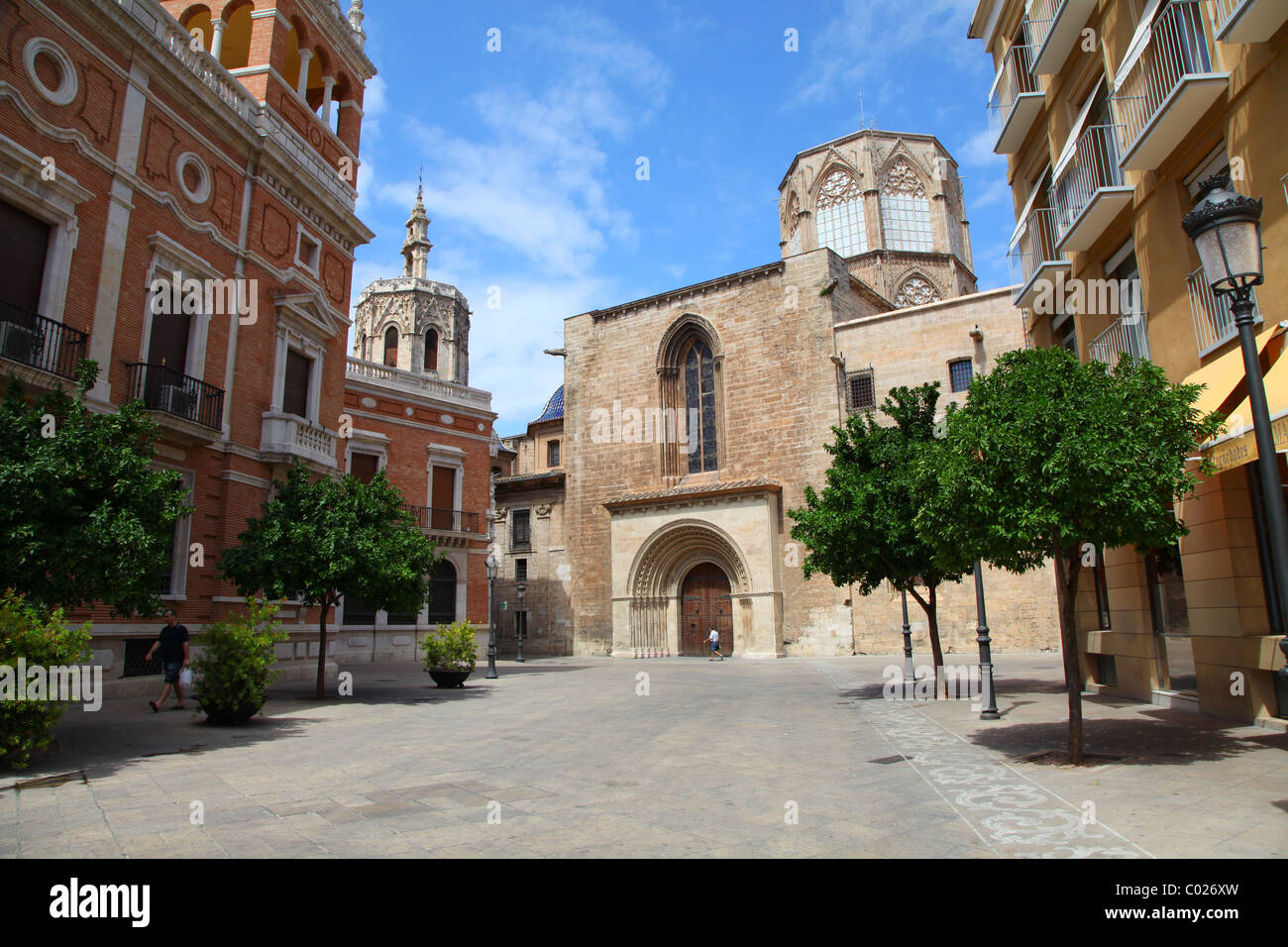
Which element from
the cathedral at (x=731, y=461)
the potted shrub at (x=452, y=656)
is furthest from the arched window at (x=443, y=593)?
the potted shrub at (x=452, y=656)

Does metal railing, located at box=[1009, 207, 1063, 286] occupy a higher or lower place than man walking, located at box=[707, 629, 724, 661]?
higher

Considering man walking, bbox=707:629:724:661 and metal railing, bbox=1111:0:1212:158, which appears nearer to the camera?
metal railing, bbox=1111:0:1212:158

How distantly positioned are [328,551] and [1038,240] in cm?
1411

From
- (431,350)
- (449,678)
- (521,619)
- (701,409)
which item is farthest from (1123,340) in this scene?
(431,350)

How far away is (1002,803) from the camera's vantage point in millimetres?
5699

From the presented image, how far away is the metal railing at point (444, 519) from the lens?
28578mm

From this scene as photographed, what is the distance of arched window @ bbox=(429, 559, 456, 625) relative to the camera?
29.1 m

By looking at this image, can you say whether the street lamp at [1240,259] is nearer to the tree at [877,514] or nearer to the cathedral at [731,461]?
the tree at [877,514]

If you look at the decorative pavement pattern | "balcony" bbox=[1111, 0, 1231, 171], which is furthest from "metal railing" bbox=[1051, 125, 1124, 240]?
the decorative pavement pattern

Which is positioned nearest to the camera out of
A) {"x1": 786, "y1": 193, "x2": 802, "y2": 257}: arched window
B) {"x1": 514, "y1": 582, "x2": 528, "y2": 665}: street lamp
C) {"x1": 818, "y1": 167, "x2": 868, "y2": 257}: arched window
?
{"x1": 514, "y1": 582, "x2": 528, "y2": 665}: street lamp

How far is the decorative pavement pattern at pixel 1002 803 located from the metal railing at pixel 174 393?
45.6 feet

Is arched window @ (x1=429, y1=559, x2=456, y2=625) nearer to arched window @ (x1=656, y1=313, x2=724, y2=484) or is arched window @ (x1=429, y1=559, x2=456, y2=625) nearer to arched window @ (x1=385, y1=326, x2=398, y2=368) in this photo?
arched window @ (x1=656, y1=313, x2=724, y2=484)

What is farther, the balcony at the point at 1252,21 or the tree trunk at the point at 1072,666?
the balcony at the point at 1252,21

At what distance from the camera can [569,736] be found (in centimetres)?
981
